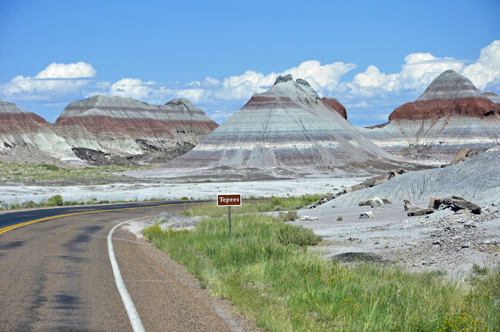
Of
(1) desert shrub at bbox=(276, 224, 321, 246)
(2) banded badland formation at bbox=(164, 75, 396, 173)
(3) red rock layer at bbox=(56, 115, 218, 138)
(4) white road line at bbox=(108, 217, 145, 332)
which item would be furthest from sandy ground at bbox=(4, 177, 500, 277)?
(3) red rock layer at bbox=(56, 115, 218, 138)

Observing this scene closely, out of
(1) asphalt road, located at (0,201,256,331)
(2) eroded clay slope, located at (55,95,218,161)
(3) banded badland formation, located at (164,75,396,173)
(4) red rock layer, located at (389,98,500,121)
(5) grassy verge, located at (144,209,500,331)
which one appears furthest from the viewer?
(2) eroded clay slope, located at (55,95,218,161)

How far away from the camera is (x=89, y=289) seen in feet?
27.0

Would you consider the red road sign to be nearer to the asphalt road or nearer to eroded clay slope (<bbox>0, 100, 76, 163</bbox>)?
the asphalt road

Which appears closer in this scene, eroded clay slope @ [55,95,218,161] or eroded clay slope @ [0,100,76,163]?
eroded clay slope @ [0,100,76,163]

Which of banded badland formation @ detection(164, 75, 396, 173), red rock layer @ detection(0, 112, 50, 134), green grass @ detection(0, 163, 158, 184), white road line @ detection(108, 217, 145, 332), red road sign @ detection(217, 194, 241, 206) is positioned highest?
red rock layer @ detection(0, 112, 50, 134)

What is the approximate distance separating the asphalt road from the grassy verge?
692 mm

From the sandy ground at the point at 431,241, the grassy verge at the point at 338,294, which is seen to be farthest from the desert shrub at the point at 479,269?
the grassy verge at the point at 338,294

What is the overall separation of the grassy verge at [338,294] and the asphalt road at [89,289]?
27.2 inches

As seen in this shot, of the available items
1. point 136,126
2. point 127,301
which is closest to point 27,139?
point 136,126

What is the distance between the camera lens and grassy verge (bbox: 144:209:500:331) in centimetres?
607

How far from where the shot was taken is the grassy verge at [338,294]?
607 centimetres

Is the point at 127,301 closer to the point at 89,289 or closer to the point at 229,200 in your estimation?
the point at 89,289

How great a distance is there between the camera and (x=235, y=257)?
36.3 ft

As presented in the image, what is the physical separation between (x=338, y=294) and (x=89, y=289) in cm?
411
